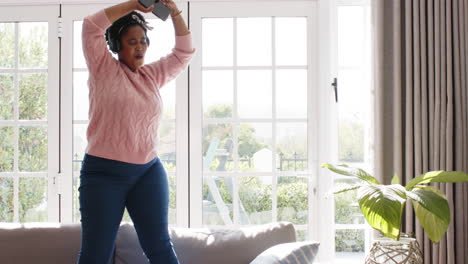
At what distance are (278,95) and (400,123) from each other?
2.54 ft

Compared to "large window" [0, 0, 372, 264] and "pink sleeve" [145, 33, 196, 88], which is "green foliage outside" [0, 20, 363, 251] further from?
"pink sleeve" [145, 33, 196, 88]

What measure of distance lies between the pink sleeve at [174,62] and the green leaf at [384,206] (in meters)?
0.95

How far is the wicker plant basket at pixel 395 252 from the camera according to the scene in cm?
225

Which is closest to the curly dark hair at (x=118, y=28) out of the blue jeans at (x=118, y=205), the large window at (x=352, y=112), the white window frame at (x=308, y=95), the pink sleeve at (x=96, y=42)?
the pink sleeve at (x=96, y=42)

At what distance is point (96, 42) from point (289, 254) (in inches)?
42.1

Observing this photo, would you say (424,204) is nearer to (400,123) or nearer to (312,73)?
(400,123)

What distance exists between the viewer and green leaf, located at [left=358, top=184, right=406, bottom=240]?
6.86ft

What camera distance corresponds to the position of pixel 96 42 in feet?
6.18

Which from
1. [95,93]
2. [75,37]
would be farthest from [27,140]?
[95,93]

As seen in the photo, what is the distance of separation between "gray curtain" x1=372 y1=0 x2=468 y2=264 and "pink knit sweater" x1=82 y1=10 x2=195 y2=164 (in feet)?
4.79

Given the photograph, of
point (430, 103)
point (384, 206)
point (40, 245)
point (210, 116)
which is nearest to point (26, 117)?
point (210, 116)

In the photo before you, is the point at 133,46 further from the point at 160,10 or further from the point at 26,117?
the point at 26,117

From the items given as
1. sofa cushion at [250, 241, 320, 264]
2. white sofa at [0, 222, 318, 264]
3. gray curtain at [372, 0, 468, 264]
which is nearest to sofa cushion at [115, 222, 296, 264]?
white sofa at [0, 222, 318, 264]

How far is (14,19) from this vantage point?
3291 mm
